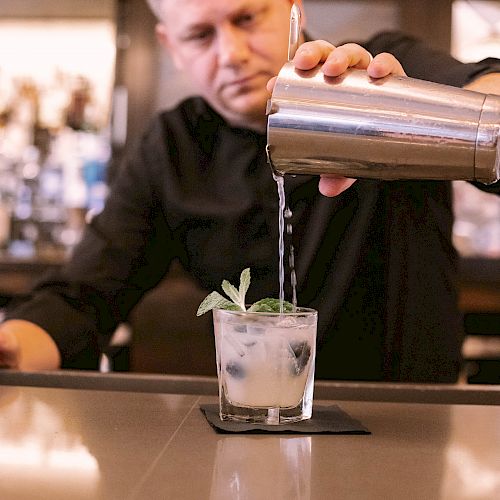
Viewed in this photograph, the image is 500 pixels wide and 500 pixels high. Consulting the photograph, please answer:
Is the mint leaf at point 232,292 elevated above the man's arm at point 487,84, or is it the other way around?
the man's arm at point 487,84

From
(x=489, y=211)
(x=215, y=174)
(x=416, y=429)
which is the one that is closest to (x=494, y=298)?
(x=489, y=211)

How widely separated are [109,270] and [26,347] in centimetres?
37

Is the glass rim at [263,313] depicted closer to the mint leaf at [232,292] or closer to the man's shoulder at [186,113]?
the mint leaf at [232,292]

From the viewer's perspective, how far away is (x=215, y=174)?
1.84 meters

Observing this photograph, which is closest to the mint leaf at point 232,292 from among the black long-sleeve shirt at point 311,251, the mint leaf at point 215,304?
the mint leaf at point 215,304

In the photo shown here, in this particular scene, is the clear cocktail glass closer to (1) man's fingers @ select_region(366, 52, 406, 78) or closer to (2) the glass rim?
(2) the glass rim

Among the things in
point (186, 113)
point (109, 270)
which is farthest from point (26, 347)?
point (186, 113)

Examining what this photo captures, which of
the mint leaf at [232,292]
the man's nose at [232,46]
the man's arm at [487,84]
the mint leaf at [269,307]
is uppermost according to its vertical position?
the man's nose at [232,46]

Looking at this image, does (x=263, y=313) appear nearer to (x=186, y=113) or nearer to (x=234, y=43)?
(x=234, y=43)

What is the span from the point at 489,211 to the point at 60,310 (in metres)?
2.88

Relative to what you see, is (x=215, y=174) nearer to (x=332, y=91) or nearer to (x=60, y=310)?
(x=60, y=310)

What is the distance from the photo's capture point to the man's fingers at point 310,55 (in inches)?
37.2

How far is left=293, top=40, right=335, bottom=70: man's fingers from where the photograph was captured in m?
0.94

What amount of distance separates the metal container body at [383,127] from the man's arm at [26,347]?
0.62m
